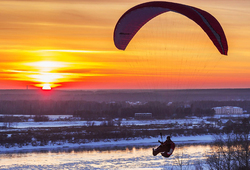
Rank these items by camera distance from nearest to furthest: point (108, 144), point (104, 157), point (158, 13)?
point (158, 13) → point (104, 157) → point (108, 144)

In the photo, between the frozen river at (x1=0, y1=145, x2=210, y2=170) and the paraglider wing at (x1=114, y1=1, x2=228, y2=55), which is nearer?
Answer: the paraglider wing at (x1=114, y1=1, x2=228, y2=55)

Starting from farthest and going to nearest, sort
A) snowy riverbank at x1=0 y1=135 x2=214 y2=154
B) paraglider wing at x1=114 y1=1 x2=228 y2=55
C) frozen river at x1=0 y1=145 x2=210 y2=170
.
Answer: snowy riverbank at x1=0 y1=135 x2=214 y2=154 → frozen river at x1=0 y1=145 x2=210 y2=170 → paraglider wing at x1=114 y1=1 x2=228 y2=55

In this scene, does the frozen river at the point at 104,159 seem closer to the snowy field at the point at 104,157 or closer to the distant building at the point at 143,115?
the snowy field at the point at 104,157

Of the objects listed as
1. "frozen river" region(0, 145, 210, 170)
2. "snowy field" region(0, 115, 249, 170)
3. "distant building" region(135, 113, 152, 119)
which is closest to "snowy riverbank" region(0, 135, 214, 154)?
"snowy field" region(0, 115, 249, 170)

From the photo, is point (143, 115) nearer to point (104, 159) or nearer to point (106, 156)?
point (106, 156)

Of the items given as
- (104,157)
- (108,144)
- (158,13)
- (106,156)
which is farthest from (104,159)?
(158,13)

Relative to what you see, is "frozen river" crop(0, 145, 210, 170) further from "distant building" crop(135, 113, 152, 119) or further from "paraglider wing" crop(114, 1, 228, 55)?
"distant building" crop(135, 113, 152, 119)
